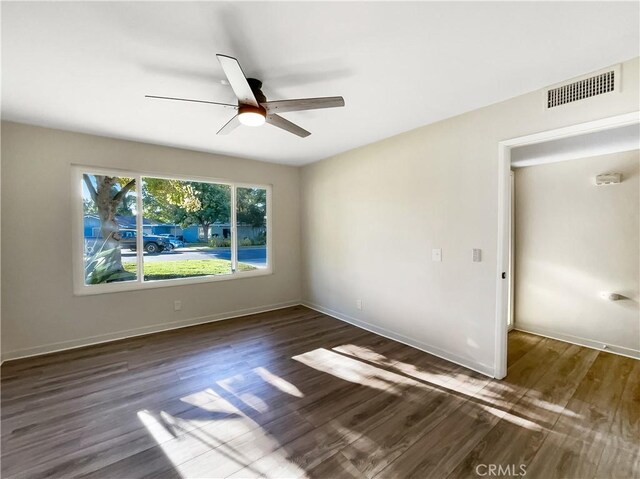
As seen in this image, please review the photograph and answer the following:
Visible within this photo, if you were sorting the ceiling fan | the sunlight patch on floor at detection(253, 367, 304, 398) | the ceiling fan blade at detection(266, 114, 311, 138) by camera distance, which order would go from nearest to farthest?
the ceiling fan
the ceiling fan blade at detection(266, 114, 311, 138)
the sunlight patch on floor at detection(253, 367, 304, 398)

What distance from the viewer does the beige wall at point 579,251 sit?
2.97m

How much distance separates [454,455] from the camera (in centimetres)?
166

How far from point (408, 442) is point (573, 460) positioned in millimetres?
953

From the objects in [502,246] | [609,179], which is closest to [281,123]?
[502,246]

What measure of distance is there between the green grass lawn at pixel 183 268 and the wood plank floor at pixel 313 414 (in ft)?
3.30

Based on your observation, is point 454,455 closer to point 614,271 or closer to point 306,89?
point 306,89

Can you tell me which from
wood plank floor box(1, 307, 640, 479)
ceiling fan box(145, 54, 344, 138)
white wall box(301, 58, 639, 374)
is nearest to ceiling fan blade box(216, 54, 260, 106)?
ceiling fan box(145, 54, 344, 138)

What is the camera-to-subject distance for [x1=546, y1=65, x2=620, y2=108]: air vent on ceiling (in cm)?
190

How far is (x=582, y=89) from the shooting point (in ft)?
6.64

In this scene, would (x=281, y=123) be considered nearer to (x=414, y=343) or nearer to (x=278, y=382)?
(x=278, y=382)

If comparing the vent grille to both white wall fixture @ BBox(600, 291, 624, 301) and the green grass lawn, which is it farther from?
the green grass lawn

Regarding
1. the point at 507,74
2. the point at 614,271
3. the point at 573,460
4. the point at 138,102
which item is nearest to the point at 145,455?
the point at 573,460

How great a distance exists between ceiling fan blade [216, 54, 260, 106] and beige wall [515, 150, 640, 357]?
3785 mm

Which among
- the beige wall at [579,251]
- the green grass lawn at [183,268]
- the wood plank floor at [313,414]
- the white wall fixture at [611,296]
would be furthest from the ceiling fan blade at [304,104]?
the white wall fixture at [611,296]
